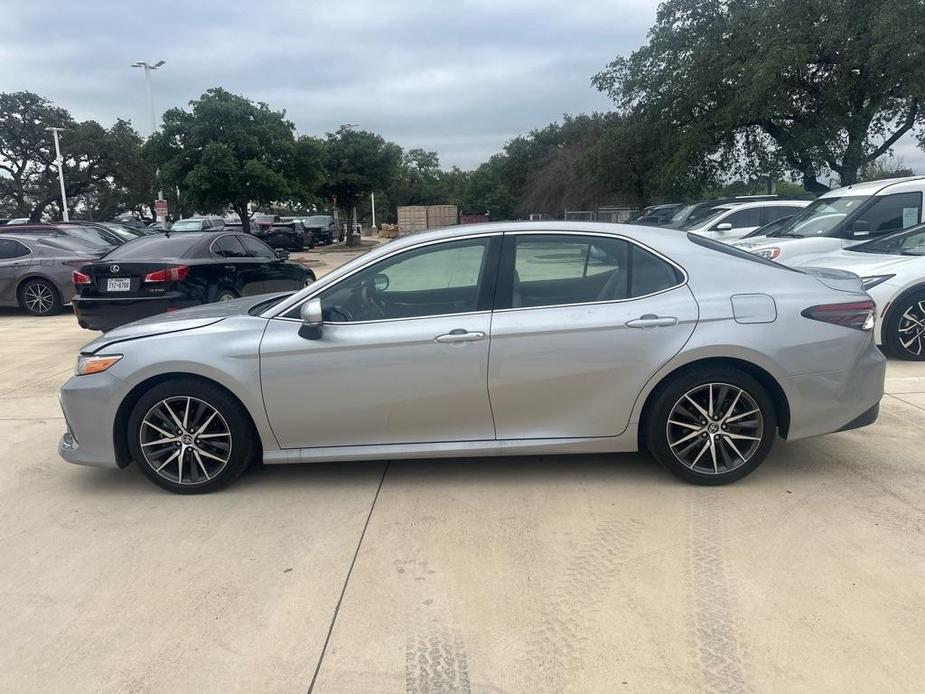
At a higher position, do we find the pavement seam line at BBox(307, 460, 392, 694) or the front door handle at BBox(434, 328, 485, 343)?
the front door handle at BBox(434, 328, 485, 343)

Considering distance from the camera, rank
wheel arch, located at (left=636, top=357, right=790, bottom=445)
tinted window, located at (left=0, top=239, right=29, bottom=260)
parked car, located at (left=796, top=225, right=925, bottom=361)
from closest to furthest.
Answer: wheel arch, located at (left=636, top=357, right=790, bottom=445) → parked car, located at (left=796, top=225, right=925, bottom=361) → tinted window, located at (left=0, top=239, right=29, bottom=260)

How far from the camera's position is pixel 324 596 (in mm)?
3266

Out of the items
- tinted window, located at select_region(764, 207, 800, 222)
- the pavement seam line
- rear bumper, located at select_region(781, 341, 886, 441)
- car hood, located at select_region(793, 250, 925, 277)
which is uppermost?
tinted window, located at select_region(764, 207, 800, 222)

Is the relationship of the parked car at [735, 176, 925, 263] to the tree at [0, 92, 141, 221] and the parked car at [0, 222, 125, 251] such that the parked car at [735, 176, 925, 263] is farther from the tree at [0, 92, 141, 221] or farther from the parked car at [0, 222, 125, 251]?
the tree at [0, 92, 141, 221]

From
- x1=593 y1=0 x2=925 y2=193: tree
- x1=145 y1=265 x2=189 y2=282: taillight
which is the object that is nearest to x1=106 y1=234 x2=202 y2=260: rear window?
x1=145 y1=265 x2=189 y2=282: taillight

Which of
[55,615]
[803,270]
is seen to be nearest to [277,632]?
[55,615]

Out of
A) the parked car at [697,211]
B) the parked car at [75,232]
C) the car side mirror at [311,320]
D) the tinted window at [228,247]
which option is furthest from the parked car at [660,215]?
the car side mirror at [311,320]

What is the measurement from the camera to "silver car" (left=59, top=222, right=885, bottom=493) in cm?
409

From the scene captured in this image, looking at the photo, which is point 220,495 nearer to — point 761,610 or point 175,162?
point 761,610

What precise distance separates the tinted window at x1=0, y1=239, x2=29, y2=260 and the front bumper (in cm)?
986

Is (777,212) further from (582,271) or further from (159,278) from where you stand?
(582,271)

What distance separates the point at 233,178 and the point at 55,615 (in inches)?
866

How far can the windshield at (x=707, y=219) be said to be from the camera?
15445mm

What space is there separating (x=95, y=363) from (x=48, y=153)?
4932 cm
